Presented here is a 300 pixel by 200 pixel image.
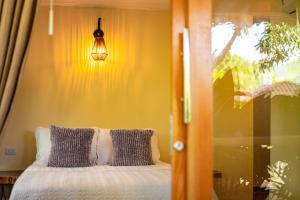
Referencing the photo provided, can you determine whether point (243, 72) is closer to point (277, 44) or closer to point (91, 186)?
point (277, 44)

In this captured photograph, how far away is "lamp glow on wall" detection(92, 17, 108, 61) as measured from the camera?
4582 mm

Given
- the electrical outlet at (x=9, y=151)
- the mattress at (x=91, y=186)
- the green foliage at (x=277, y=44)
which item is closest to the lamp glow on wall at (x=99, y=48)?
the electrical outlet at (x=9, y=151)

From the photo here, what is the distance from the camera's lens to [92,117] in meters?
4.67

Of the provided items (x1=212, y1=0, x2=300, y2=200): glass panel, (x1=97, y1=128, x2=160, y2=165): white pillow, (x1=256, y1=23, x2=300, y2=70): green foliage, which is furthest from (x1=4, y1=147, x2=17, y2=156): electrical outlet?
(x1=256, y1=23, x2=300, y2=70): green foliage

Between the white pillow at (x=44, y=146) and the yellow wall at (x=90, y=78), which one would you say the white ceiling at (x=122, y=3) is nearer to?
the yellow wall at (x=90, y=78)

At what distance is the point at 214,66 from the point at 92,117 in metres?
2.91

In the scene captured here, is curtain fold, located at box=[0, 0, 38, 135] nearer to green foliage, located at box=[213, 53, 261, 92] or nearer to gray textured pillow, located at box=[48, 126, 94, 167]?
green foliage, located at box=[213, 53, 261, 92]

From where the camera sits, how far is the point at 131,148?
404cm

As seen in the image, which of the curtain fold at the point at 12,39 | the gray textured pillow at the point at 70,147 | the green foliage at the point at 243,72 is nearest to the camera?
the curtain fold at the point at 12,39

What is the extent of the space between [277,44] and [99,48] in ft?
7.50

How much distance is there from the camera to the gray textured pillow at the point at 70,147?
3842mm

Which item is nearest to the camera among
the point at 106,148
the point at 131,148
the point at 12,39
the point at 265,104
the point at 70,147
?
the point at 12,39

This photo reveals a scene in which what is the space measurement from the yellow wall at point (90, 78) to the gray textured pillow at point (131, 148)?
600 millimetres

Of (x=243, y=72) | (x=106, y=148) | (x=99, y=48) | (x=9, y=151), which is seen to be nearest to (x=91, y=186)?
(x=106, y=148)
